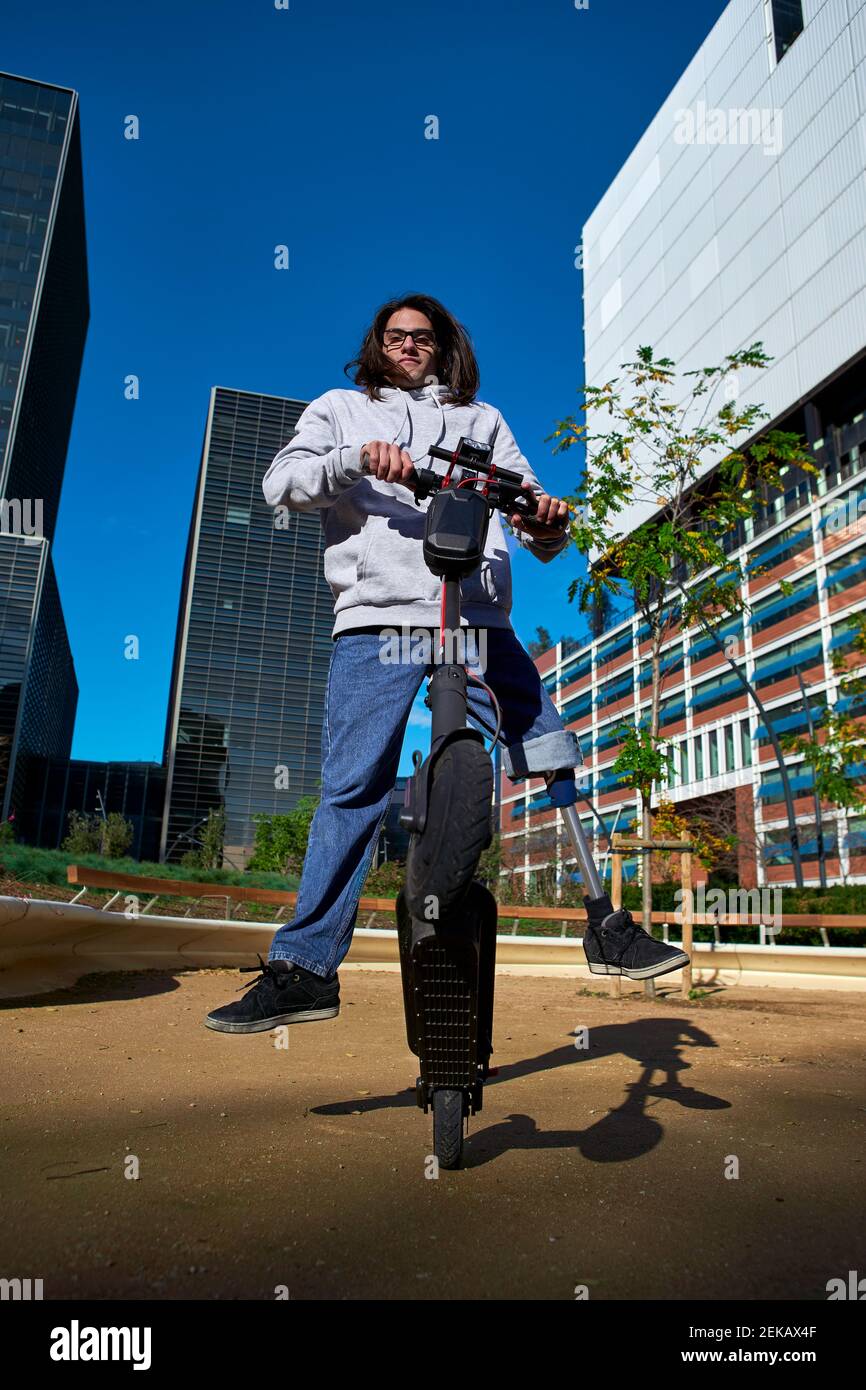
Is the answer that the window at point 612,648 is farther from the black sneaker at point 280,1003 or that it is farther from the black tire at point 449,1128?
the black tire at point 449,1128

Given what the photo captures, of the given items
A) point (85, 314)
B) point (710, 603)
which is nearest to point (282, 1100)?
point (710, 603)

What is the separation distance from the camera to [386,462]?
224 centimetres

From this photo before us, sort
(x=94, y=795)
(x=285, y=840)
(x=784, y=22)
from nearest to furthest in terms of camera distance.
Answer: (x=285, y=840) < (x=784, y=22) < (x=94, y=795)

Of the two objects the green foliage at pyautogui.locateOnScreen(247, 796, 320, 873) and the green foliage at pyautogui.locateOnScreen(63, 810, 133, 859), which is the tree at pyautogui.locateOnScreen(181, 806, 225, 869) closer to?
the green foliage at pyautogui.locateOnScreen(63, 810, 133, 859)

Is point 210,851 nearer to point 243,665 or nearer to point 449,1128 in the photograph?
point 243,665

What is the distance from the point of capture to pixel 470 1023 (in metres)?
2.00

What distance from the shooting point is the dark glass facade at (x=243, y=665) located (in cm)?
8206

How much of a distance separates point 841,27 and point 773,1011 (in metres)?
→ 63.5

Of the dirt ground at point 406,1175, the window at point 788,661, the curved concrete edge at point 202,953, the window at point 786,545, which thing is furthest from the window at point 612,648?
the dirt ground at point 406,1175

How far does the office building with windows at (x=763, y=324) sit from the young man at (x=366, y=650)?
127 ft

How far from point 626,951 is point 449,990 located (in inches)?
23.9

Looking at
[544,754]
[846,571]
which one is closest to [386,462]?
[544,754]

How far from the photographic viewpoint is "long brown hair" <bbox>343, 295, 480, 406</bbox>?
9.88ft
